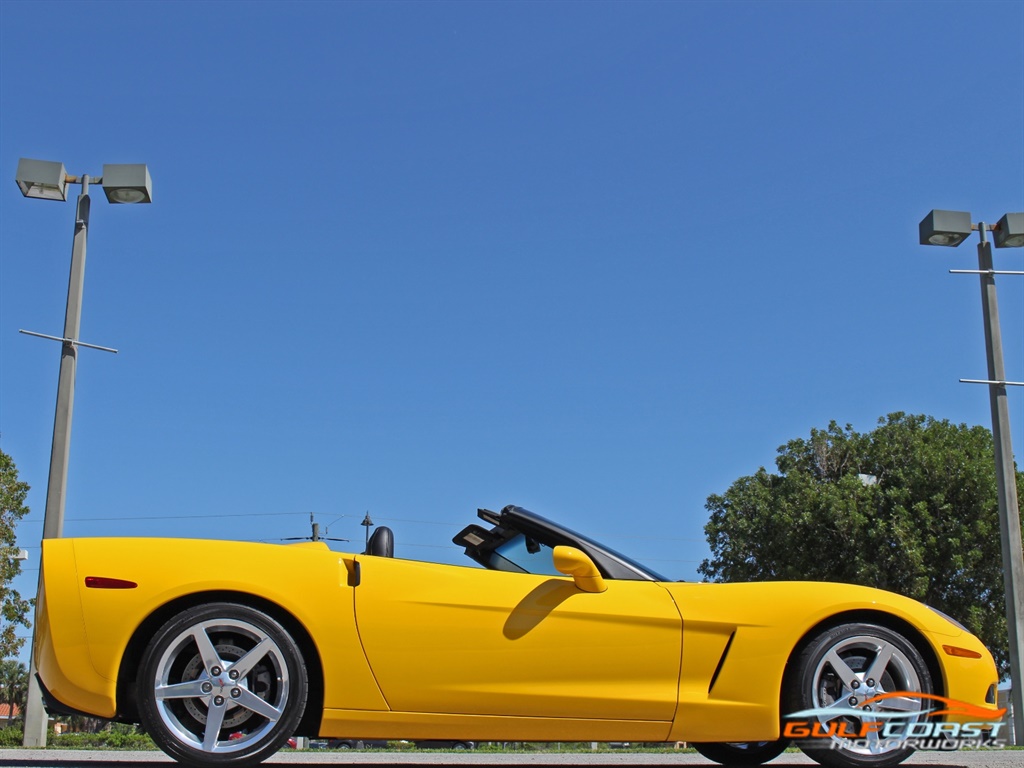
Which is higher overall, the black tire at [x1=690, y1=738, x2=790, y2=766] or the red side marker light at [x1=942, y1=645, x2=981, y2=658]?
the red side marker light at [x1=942, y1=645, x2=981, y2=658]

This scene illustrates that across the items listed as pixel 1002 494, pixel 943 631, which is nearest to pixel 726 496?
A: pixel 1002 494

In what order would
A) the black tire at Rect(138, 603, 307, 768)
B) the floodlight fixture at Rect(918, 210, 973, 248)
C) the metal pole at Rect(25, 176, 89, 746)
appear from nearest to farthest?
the black tire at Rect(138, 603, 307, 768), the metal pole at Rect(25, 176, 89, 746), the floodlight fixture at Rect(918, 210, 973, 248)

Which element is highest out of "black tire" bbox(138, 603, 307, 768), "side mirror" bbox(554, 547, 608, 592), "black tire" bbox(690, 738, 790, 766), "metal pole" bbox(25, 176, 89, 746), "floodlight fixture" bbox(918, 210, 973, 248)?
"floodlight fixture" bbox(918, 210, 973, 248)

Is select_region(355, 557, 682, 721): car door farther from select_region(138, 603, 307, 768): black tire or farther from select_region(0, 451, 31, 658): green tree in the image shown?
select_region(0, 451, 31, 658): green tree

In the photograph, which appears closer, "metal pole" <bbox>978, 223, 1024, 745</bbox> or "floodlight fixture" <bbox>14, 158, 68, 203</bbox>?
"metal pole" <bbox>978, 223, 1024, 745</bbox>

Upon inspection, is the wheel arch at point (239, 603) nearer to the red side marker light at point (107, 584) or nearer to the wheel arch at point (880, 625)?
the red side marker light at point (107, 584)

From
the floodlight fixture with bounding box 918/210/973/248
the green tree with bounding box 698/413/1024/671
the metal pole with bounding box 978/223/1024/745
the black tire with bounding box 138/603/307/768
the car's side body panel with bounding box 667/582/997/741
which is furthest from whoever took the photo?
the green tree with bounding box 698/413/1024/671

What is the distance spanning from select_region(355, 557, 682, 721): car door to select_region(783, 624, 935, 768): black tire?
569 millimetres

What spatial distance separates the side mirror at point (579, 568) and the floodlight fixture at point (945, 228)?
987 centimetres

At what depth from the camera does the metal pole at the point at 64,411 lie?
10859mm

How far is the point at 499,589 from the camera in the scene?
163 inches

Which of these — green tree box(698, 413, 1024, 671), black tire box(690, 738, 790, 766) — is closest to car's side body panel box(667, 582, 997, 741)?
black tire box(690, 738, 790, 766)

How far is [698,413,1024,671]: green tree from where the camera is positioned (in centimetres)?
2464

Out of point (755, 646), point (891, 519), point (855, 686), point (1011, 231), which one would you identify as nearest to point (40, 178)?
point (755, 646)
